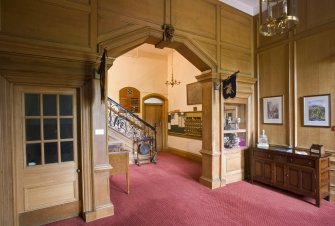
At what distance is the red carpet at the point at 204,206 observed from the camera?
3211mm

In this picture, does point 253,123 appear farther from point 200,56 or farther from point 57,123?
point 57,123

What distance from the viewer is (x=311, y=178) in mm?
3748

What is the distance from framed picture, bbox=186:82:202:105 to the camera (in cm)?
753

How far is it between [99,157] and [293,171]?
379cm

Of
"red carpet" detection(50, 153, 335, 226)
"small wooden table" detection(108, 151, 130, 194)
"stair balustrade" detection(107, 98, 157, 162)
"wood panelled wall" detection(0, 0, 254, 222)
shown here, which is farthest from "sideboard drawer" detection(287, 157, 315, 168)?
"stair balustrade" detection(107, 98, 157, 162)

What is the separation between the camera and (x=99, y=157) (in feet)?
11.1

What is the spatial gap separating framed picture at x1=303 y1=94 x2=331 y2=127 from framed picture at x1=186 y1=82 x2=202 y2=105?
370 cm

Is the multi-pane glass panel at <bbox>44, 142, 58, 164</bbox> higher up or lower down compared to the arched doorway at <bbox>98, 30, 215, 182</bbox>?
lower down

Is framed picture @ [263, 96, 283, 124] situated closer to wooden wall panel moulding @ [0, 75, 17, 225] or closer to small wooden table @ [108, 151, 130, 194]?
small wooden table @ [108, 151, 130, 194]

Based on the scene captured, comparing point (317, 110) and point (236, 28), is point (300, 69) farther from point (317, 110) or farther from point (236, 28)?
point (236, 28)

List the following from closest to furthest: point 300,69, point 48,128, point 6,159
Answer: point 6,159
point 48,128
point 300,69

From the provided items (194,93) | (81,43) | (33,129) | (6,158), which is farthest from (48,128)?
(194,93)

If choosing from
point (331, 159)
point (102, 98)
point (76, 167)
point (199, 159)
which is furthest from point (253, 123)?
point (76, 167)

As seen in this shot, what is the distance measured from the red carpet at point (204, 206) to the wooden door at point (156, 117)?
14.2 ft
